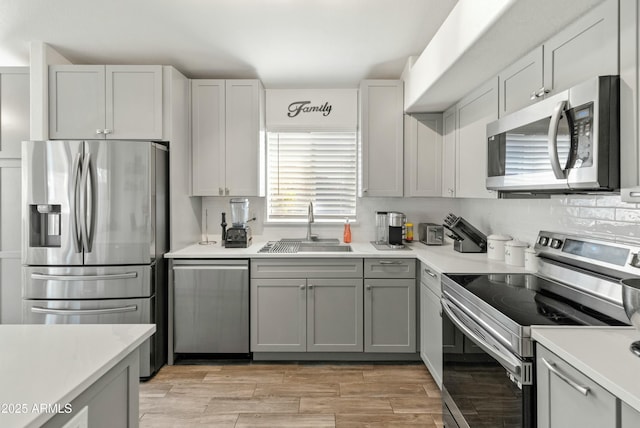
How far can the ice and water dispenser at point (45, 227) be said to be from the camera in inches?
108

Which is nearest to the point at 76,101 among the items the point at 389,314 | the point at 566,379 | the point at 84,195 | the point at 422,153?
the point at 84,195

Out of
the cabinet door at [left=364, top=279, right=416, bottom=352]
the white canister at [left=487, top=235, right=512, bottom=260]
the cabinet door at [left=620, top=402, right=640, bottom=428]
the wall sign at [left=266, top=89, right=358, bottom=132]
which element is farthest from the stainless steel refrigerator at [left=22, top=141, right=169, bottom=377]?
the cabinet door at [left=620, top=402, right=640, bottom=428]

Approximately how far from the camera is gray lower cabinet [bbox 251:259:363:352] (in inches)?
120

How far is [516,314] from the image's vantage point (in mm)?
1463

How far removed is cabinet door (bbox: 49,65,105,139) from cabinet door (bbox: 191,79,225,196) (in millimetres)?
733

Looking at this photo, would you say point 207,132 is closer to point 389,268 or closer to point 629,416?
point 389,268

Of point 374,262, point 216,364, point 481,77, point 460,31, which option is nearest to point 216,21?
point 460,31

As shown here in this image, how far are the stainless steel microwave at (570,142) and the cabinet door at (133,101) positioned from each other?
2594 mm

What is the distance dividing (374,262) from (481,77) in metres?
1.54

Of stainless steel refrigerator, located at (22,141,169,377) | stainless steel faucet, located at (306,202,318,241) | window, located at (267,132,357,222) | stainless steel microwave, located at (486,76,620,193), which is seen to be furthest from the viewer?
window, located at (267,132,357,222)

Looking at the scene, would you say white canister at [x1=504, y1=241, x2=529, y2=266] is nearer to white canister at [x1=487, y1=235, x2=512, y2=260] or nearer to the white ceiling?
white canister at [x1=487, y1=235, x2=512, y2=260]

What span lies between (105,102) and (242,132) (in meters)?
1.11

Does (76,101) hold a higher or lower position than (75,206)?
higher

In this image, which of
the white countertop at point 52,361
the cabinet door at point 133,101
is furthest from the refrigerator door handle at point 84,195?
the white countertop at point 52,361
